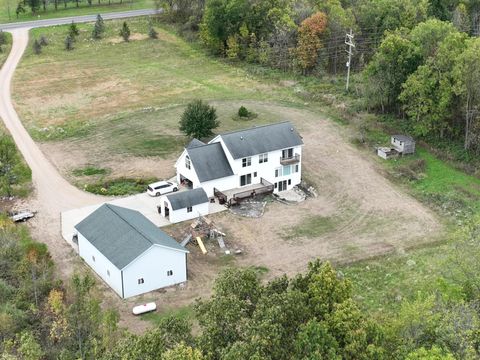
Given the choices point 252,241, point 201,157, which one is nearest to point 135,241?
point 252,241

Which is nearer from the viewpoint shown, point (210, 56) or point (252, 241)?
point (252, 241)

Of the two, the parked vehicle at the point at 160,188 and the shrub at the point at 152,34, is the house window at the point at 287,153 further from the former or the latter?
the shrub at the point at 152,34

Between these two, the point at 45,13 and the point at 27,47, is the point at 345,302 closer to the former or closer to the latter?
the point at 27,47

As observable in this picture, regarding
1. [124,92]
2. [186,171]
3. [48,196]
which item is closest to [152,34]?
[124,92]

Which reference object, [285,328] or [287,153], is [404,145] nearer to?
[287,153]

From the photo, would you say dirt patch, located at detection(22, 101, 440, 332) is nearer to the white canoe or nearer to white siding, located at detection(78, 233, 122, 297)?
the white canoe

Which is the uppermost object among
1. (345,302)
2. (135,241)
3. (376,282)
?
(345,302)

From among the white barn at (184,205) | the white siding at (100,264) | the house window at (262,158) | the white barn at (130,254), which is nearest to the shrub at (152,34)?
the house window at (262,158)
